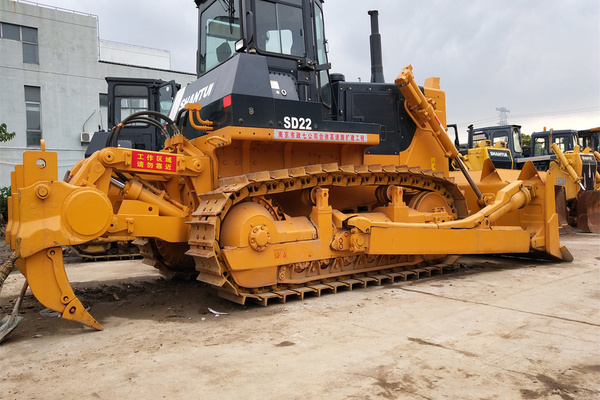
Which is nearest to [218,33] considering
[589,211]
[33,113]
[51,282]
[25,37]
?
[51,282]

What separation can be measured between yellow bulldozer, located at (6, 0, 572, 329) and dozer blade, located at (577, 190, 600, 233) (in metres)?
5.87

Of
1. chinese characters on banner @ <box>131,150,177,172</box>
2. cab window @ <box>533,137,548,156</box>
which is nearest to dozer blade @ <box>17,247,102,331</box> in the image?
chinese characters on banner @ <box>131,150,177,172</box>

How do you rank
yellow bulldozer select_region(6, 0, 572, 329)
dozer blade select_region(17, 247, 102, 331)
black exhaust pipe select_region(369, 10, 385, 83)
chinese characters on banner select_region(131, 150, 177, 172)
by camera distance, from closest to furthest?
dozer blade select_region(17, 247, 102, 331) < yellow bulldozer select_region(6, 0, 572, 329) < chinese characters on banner select_region(131, 150, 177, 172) < black exhaust pipe select_region(369, 10, 385, 83)

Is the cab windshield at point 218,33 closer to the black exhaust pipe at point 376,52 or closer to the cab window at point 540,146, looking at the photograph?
the black exhaust pipe at point 376,52

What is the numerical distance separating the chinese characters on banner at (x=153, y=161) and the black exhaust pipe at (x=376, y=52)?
3534mm

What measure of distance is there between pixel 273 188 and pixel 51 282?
7.47 feet

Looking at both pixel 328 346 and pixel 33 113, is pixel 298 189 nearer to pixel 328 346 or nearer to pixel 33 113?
pixel 328 346

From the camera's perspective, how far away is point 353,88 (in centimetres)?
663

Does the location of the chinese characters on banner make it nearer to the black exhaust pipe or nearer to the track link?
the track link

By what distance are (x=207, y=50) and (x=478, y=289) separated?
15.1ft

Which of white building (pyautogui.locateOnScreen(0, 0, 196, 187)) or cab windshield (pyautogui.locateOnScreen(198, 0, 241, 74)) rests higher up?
white building (pyautogui.locateOnScreen(0, 0, 196, 187))

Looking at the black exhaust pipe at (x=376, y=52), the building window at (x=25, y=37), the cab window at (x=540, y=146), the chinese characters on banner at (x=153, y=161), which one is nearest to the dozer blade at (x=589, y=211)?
the cab window at (x=540, y=146)

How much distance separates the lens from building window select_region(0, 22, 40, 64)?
1930 cm

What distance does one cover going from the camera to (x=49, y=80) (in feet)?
65.6
